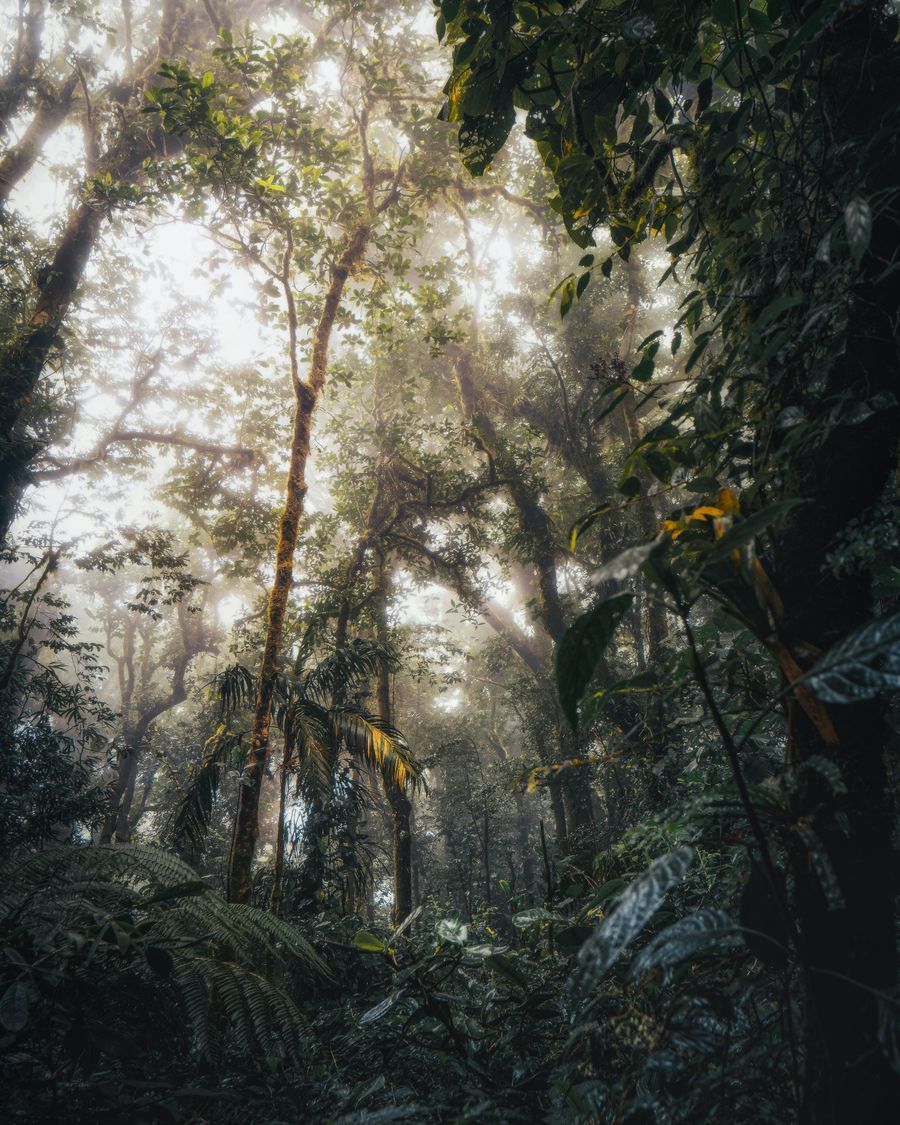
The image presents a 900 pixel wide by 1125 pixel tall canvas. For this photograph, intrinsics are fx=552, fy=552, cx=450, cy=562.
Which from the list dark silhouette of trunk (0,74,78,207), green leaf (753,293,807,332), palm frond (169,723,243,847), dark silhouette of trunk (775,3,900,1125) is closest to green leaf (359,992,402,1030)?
dark silhouette of trunk (775,3,900,1125)

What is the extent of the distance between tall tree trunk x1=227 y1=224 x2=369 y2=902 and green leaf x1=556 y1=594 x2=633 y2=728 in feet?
14.4

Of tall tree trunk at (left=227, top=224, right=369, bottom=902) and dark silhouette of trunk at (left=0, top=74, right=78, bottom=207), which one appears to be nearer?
tall tree trunk at (left=227, top=224, right=369, bottom=902)

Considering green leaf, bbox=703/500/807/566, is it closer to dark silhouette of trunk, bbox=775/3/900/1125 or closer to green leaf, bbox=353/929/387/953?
dark silhouette of trunk, bbox=775/3/900/1125

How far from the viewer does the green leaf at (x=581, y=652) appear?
835 millimetres

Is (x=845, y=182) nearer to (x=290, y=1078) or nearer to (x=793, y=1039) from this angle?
(x=793, y=1039)

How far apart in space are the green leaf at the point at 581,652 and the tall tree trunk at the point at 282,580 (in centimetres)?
438

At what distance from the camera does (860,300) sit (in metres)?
1.04

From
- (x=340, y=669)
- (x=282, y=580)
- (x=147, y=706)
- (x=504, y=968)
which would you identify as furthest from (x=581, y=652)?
(x=147, y=706)

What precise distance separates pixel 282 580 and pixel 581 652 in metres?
4.96

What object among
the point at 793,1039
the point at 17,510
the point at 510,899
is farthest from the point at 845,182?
the point at 17,510

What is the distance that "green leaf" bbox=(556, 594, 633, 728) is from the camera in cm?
83

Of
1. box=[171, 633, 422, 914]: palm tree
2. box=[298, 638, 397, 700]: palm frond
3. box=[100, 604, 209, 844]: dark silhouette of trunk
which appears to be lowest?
box=[171, 633, 422, 914]: palm tree

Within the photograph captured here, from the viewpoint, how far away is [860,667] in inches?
28.0

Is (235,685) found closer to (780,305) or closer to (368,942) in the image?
(368,942)
